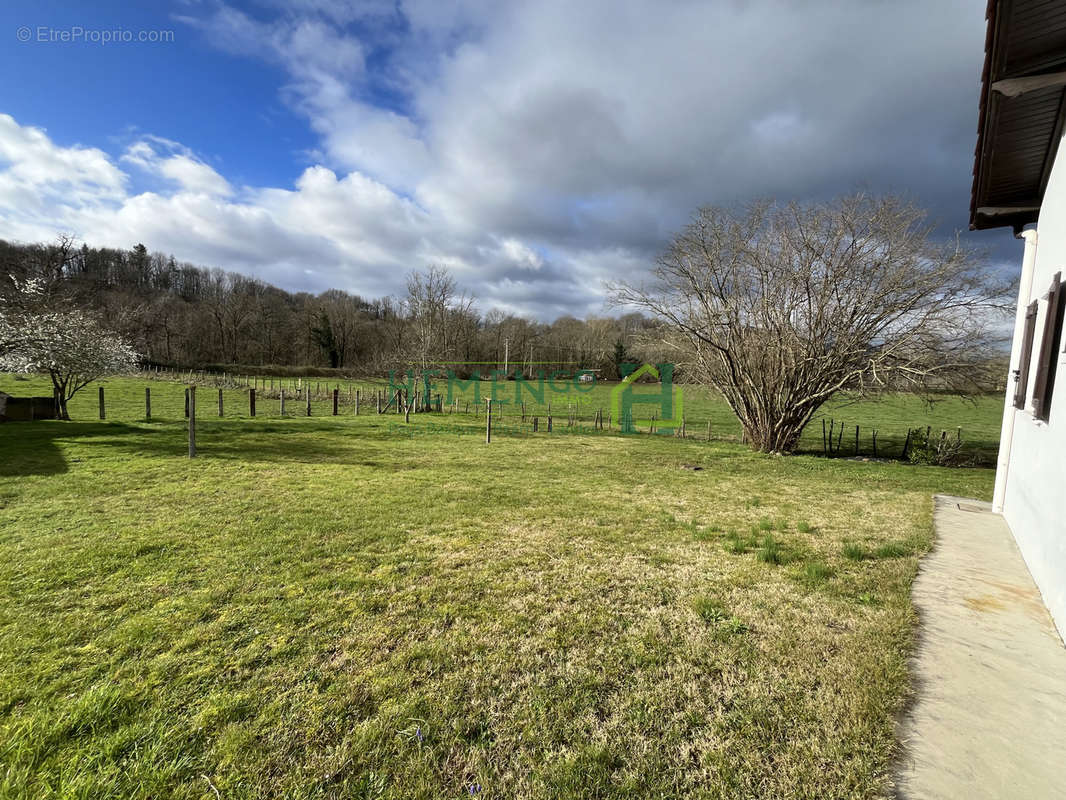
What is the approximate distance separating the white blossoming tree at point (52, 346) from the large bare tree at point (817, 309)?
15621 millimetres

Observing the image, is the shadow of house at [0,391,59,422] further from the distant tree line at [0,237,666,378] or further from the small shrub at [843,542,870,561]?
the distant tree line at [0,237,666,378]

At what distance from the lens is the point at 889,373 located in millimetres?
11156

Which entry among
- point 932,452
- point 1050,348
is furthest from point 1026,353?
point 932,452

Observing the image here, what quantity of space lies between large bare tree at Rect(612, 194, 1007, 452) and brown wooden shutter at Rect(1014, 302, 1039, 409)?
251 inches

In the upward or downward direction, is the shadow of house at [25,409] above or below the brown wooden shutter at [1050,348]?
below

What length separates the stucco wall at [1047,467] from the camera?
3.09 meters

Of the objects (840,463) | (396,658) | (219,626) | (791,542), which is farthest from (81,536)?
(840,463)

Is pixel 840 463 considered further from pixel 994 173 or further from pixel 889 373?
pixel 994 173

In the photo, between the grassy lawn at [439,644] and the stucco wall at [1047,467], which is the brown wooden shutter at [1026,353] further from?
the grassy lawn at [439,644]

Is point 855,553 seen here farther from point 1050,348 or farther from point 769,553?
point 1050,348

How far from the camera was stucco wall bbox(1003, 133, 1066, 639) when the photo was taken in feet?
10.2

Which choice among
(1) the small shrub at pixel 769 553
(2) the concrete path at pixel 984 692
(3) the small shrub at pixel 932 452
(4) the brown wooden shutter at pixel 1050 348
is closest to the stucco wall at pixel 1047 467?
(4) the brown wooden shutter at pixel 1050 348

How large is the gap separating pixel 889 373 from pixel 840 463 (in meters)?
2.67

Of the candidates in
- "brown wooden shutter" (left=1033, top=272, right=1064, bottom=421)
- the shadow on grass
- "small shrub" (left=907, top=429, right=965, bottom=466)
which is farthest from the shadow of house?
"small shrub" (left=907, top=429, right=965, bottom=466)
